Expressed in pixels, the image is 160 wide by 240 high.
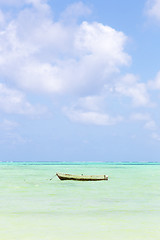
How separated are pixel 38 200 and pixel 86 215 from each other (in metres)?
6.30

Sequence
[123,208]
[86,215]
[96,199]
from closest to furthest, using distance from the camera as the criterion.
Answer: [86,215], [123,208], [96,199]

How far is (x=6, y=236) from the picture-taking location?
11852 mm

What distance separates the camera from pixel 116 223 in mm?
14273

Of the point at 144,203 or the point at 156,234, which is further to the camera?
the point at 144,203

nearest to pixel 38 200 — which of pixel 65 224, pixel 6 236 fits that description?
pixel 65 224

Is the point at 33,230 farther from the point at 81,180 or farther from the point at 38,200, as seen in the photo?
the point at 81,180

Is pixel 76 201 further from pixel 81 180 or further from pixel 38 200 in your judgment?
pixel 81 180

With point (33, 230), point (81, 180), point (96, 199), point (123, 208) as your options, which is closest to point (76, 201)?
point (96, 199)

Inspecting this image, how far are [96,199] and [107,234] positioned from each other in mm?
9786

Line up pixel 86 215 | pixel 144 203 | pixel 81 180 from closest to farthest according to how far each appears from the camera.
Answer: pixel 86 215
pixel 144 203
pixel 81 180

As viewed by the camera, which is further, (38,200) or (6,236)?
(38,200)

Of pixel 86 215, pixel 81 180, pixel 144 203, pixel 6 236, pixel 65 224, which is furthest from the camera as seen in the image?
pixel 81 180

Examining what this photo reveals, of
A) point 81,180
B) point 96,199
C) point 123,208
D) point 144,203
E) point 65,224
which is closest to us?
point 65,224

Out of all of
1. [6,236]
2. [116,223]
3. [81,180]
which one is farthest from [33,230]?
[81,180]
